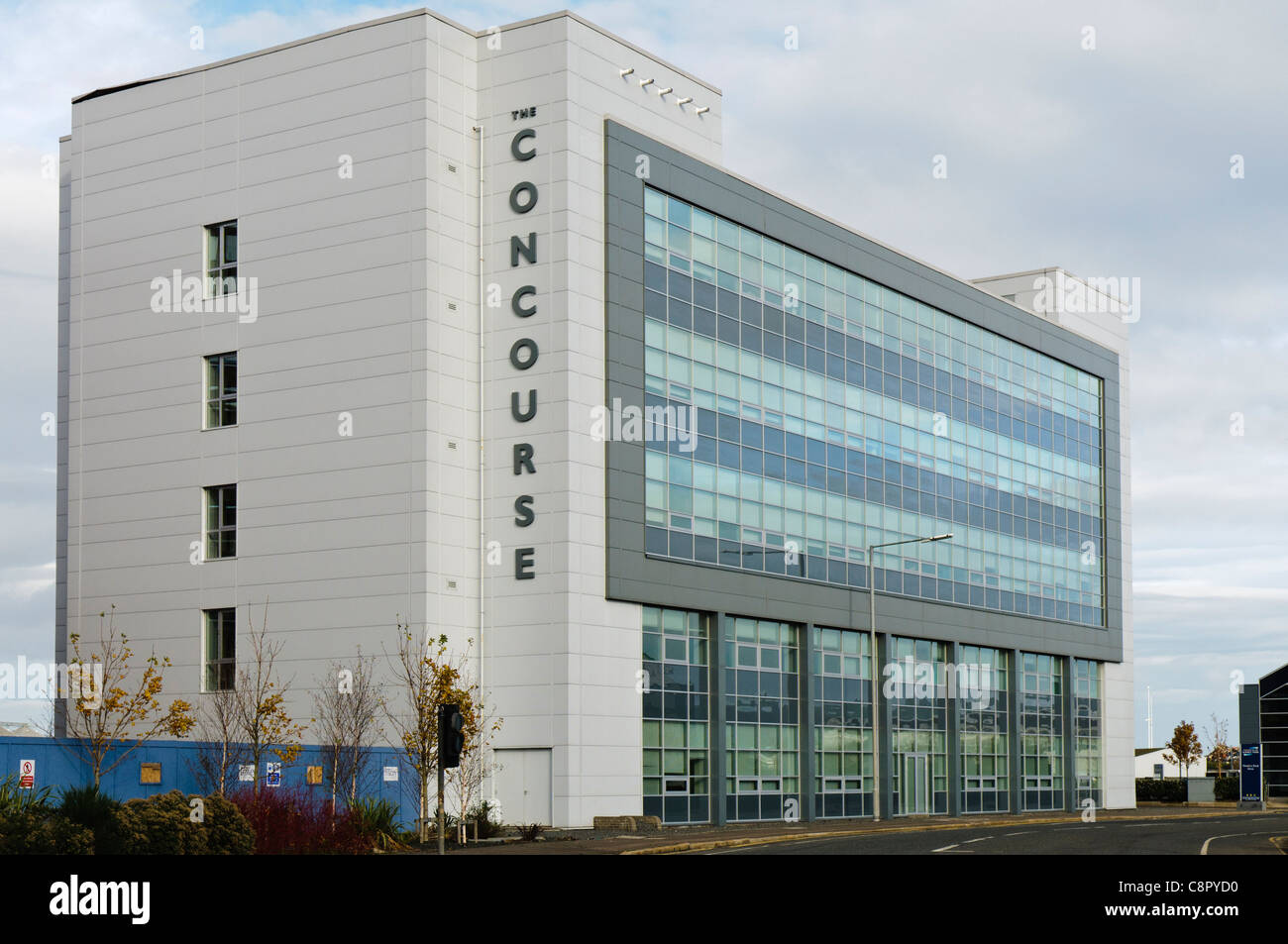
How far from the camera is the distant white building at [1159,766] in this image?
149 metres

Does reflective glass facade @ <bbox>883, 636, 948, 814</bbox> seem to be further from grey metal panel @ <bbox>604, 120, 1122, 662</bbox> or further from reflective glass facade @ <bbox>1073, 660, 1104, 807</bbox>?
reflective glass facade @ <bbox>1073, 660, 1104, 807</bbox>

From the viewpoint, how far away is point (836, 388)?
62.2m

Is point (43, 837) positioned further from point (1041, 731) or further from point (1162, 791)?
point (1162, 791)

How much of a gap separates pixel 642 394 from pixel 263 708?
51.3 ft

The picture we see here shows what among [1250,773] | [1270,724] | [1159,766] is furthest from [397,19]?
[1159,766]

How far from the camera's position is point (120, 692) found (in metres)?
39.6

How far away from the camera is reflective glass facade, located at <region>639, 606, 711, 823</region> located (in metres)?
51.0

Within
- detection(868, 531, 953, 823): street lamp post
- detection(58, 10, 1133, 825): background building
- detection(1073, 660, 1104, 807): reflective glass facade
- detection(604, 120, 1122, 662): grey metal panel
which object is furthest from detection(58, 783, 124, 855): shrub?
detection(1073, 660, 1104, 807): reflective glass facade

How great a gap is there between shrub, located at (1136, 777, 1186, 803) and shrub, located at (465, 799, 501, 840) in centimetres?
7584

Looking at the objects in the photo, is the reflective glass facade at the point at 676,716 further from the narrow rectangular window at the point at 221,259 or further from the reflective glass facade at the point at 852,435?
the narrow rectangular window at the point at 221,259

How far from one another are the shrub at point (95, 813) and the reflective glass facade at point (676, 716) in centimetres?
2255

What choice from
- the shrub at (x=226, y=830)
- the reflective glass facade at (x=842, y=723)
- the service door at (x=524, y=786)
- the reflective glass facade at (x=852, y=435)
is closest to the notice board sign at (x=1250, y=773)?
the reflective glass facade at (x=852, y=435)
